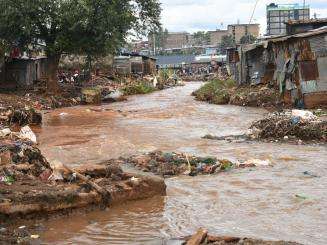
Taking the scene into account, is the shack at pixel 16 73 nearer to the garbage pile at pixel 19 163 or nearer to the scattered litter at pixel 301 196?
the garbage pile at pixel 19 163

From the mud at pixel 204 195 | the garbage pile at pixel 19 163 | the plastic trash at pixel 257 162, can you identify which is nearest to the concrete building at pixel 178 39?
the mud at pixel 204 195

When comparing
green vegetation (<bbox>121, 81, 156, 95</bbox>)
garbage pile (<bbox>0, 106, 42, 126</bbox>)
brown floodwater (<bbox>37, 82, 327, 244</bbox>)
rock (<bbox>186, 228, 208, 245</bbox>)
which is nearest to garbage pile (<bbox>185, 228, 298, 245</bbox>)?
rock (<bbox>186, 228, 208, 245</bbox>)

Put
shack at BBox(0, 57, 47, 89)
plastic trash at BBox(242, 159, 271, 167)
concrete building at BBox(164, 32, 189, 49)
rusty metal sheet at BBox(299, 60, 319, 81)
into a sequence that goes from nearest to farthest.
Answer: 1. plastic trash at BBox(242, 159, 271, 167)
2. rusty metal sheet at BBox(299, 60, 319, 81)
3. shack at BBox(0, 57, 47, 89)
4. concrete building at BBox(164, 32, 189, 49)

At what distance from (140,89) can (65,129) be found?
→ 19.5 m

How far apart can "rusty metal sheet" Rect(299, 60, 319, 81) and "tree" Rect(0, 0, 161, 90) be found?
9409 mm

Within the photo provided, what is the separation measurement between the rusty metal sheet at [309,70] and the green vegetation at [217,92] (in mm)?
5845

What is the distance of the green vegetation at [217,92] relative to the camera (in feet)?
77.0

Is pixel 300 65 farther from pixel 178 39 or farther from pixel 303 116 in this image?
pixel 178 39

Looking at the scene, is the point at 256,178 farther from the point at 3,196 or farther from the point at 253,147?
the point at 3,196

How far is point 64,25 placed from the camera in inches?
934

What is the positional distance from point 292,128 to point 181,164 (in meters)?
3.94

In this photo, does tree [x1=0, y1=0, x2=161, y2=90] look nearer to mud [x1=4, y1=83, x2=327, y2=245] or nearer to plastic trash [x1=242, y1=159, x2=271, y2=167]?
mud [x1=4, y1=83, x2=327, y2=245]

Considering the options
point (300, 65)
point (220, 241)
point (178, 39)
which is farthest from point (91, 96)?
point (178, 39)

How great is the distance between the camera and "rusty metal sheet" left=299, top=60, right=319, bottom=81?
17.5m
